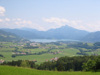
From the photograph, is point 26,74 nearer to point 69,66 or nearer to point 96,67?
point 96,67

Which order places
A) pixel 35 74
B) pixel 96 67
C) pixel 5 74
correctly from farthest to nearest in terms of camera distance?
pixel 96 67
pixel 35 74
pixel 5 74

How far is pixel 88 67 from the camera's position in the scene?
20.5m

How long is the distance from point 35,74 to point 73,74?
5.06 meters

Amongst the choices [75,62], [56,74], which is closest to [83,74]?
[56,74]

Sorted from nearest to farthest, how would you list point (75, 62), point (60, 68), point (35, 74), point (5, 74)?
point (5, 74) → point (35, 74) → point (60, 68) → point (75, 62)

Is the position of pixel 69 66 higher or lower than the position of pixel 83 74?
lower

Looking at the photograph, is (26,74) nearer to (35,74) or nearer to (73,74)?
(35,74)

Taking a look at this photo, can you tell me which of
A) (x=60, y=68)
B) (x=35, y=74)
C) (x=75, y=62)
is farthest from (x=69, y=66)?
(x=35, y=74)

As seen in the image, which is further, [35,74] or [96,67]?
[96,67]

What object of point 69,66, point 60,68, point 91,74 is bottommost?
point 69,66

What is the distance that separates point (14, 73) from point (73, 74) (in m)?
7.47

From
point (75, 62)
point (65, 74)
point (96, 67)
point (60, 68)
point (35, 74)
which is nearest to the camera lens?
point (35, 74)

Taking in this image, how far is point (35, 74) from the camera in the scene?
14.5 meters

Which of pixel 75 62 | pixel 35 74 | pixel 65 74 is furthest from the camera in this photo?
pixel 75 62
